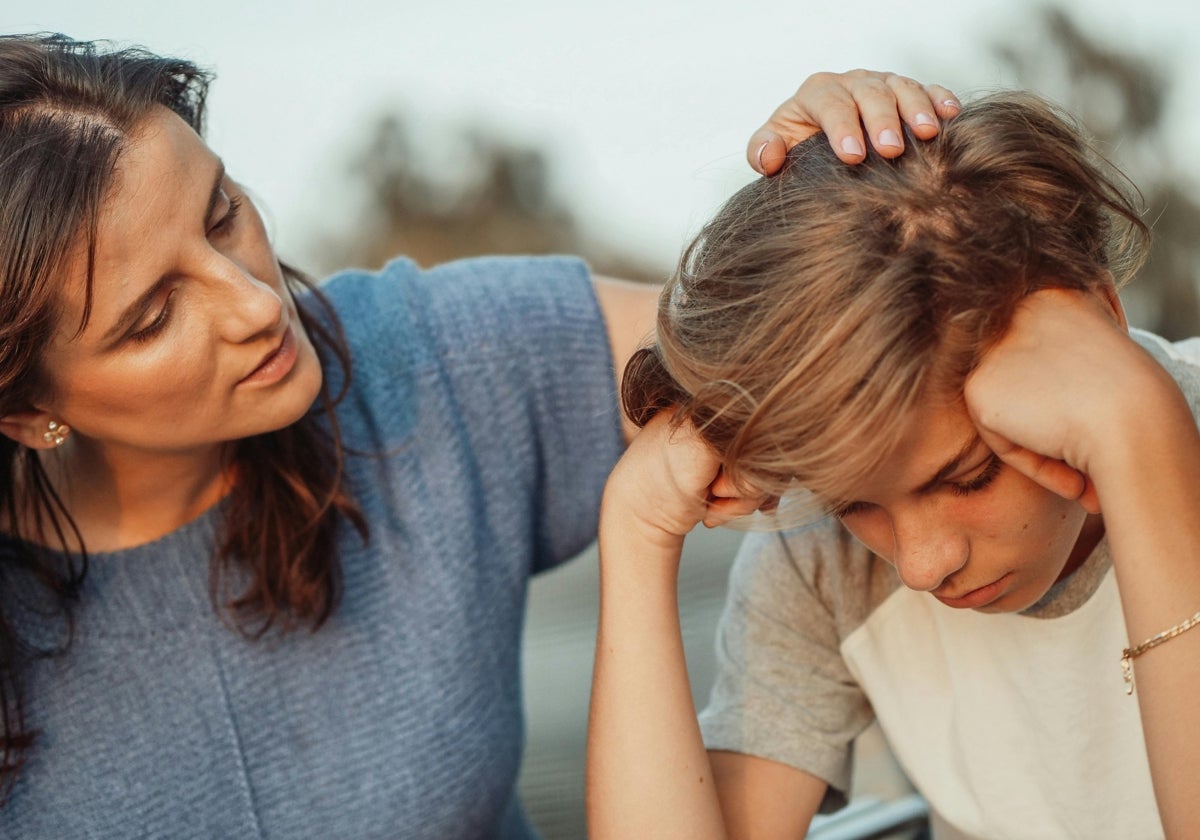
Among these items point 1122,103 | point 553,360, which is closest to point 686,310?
point 553,360

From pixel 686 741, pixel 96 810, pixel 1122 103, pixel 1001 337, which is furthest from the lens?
pixel 1122 103

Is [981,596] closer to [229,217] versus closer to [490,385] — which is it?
[490,385]

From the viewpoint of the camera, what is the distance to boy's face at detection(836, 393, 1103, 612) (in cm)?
115

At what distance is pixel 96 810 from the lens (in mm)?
1529

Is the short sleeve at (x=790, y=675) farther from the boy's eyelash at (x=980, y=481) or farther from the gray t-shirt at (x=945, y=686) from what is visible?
the boy's eyelash at (x=980, y=481)

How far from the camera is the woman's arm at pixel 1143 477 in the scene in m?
1.02

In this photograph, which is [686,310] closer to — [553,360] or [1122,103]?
[553,360]

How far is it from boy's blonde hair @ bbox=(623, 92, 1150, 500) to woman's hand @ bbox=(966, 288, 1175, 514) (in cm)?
2

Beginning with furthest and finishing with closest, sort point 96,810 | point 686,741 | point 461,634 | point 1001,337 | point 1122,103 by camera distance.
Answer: point 1122,103 → point 461,634 → point 96,810 → point 686,741 → point 1001,337

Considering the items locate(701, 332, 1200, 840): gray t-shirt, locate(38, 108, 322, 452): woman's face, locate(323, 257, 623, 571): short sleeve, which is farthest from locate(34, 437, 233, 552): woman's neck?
locate(701, 332, 1200, 840): gray t-shirt

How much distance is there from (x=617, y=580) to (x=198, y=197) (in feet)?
2.08

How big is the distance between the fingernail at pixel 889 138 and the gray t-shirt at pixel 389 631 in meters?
0.68

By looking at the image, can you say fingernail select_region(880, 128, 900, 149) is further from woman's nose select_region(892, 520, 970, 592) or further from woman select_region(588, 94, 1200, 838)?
woman's nose select_region(892, 520, 970, 592)

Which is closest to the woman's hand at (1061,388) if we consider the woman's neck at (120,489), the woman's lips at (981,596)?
the woman's lips at (981,596)
